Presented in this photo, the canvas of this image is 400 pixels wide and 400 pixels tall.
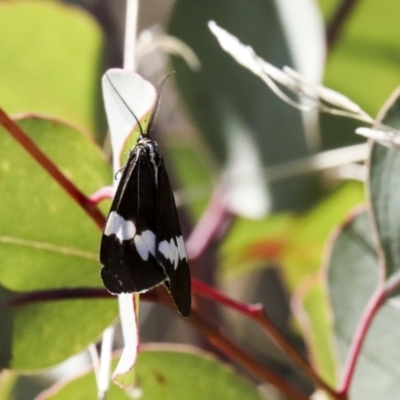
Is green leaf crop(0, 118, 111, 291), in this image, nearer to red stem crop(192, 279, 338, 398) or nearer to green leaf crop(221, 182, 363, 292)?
red stem crop(192, 279, 338, 398)

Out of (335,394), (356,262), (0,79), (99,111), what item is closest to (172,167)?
(99,111)

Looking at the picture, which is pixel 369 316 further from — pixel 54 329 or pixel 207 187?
pixel 207 187

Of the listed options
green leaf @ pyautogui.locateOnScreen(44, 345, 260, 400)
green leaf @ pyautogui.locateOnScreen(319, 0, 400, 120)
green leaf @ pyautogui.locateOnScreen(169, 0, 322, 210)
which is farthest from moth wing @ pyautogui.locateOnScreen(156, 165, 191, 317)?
green leaf @ pyautogui.locateOnScreen(319, 0, 400, 120)

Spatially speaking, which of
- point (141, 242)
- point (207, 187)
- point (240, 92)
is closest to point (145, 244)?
point (141, 242)

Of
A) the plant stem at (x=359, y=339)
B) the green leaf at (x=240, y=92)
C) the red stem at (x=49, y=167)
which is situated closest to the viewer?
the red stem at (x=49, y=167)

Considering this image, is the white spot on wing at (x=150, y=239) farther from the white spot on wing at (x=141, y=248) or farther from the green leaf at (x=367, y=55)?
the green leaf at (x=367, y=55)

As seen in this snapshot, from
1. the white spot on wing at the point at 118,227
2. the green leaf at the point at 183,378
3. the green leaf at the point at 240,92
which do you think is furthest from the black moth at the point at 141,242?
the green leaf at the point at 240,92

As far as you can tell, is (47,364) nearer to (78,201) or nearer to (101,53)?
(78,201)
